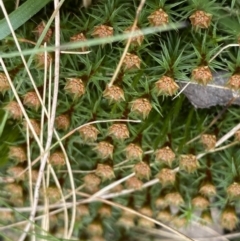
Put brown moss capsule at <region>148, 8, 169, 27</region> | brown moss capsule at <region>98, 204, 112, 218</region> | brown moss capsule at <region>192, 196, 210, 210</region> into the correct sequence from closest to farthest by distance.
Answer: brown moss capsule at <region>148, 8, 169, 27</region>
brown moss capsule at <region>192, 196, 210, 210</region>
brown moss capsule at <region>98, 204, 112, 218</region>

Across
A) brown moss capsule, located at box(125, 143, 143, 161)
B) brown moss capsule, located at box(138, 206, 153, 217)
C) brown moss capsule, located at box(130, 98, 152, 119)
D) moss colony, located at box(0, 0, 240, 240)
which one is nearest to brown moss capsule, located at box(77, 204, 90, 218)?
moss colony, located at box(0, 0, 240, 240)

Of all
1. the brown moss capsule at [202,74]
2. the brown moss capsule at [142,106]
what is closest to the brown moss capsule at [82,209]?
the brown moss capsule at [142,106]

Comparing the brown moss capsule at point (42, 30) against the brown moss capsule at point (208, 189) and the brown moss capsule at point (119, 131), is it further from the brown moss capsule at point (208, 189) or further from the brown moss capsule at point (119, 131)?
the brown moss capsule at point (208, 189)

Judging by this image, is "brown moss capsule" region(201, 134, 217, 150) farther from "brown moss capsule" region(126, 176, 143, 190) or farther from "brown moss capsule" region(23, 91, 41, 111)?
"brown moss capsule" region(23, 91, 41, 111)

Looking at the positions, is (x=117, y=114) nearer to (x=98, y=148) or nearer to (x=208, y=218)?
(x=98, y=148)

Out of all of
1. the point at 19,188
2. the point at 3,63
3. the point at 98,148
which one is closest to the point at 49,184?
the point at 19,188
